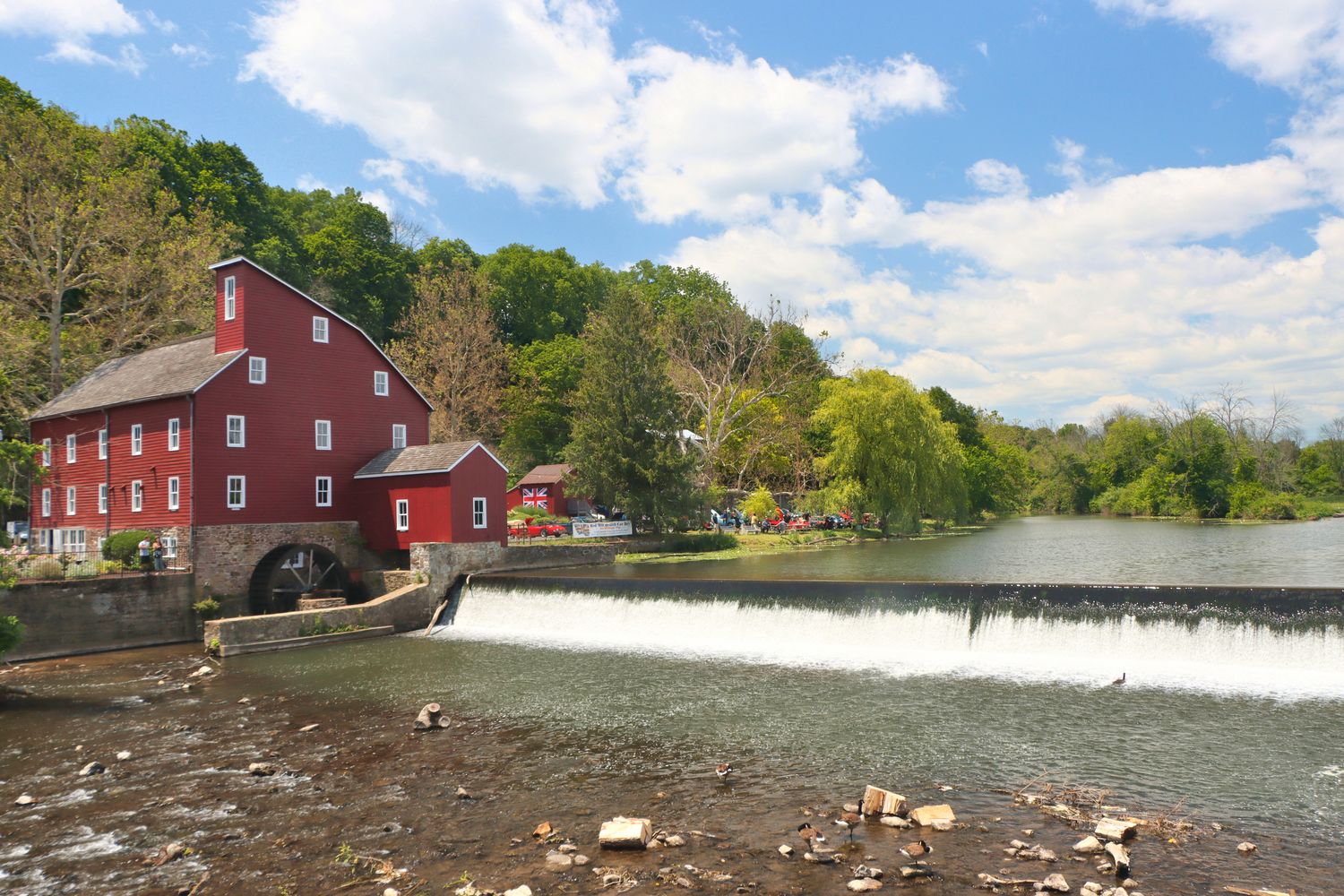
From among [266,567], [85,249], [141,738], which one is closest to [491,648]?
[141,738]

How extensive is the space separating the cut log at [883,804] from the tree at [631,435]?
33261 millimetres

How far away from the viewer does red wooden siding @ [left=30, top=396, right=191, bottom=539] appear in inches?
1120

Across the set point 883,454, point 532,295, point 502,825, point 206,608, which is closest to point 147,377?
point 206,608

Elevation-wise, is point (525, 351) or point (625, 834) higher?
point (525, 351)

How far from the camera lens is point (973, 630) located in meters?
19.2

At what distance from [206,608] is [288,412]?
7.56 m

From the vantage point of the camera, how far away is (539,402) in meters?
67.9

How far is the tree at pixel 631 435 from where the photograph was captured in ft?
145

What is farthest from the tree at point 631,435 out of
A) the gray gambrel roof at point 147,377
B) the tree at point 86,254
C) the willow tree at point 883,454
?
the tree at point 86,254

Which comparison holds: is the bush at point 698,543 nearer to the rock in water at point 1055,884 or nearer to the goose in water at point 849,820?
the goose in water at point 849,820

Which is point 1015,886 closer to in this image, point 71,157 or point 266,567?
point 266,567

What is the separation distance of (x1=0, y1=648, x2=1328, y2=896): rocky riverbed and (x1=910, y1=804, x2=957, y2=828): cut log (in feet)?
0.40

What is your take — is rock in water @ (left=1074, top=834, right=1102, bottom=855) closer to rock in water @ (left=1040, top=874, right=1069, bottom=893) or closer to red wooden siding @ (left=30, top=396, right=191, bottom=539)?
rock in water @ (left=1040, top=874, right=1069, bottom=893)

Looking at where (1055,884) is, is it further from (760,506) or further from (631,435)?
(760,506)
